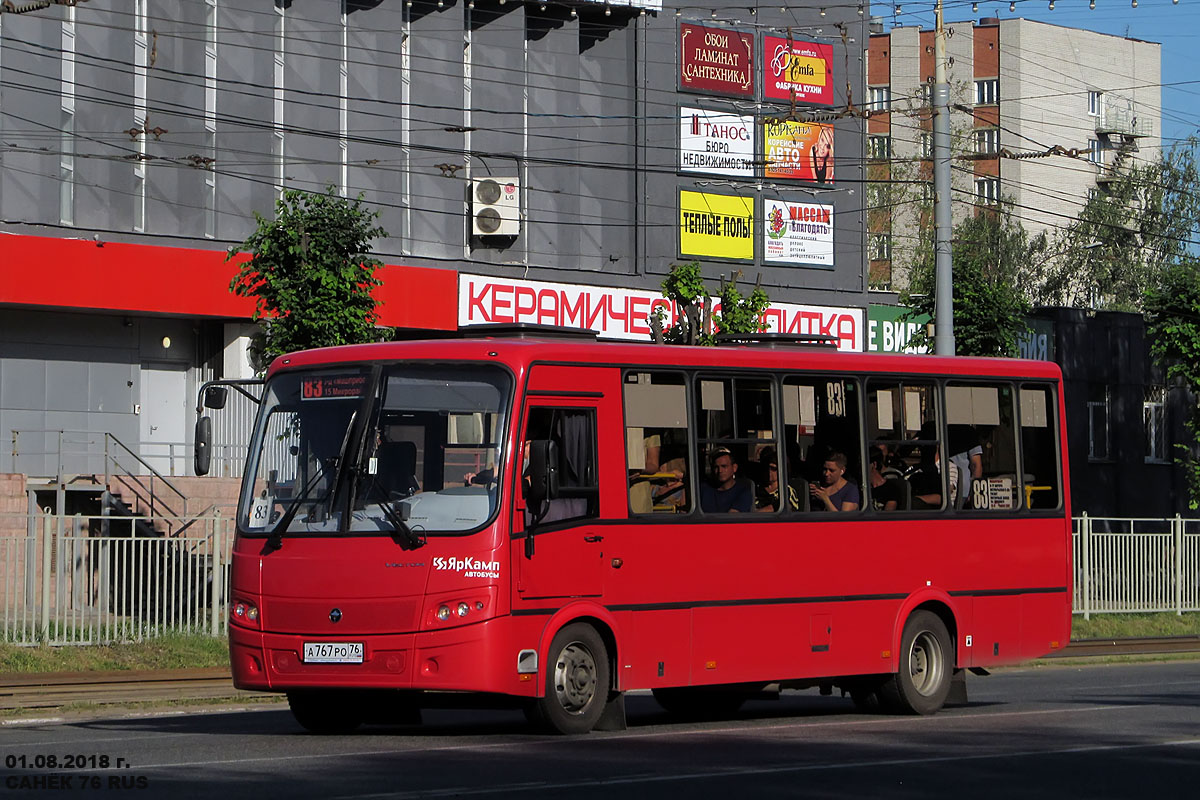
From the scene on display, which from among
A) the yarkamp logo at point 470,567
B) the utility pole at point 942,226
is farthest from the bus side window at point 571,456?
the utility pole at point 942,226

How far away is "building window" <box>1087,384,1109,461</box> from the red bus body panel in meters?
32.6

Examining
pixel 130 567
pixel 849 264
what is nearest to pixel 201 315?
pixel 130 567

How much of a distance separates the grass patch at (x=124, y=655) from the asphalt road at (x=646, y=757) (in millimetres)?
6672

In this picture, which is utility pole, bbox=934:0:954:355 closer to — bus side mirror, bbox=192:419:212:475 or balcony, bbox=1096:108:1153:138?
bus side mirror, bbox=192:419:212:475

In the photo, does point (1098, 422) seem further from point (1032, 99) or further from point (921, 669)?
point (1032, 99)

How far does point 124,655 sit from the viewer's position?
24094mm

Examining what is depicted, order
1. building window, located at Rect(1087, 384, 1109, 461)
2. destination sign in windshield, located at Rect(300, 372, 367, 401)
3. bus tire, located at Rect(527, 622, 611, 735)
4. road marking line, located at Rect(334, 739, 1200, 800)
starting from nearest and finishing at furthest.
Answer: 1. road marking line, located at Rect(334, 739, 1200, 800)
2. bus tire, located at Rect(527, 622, 611, 735)
3. destination sign in windshield, located at Rect(300, 372, 367, 401)
4. building window, located at Rect(1087, 384, 1109, 461)

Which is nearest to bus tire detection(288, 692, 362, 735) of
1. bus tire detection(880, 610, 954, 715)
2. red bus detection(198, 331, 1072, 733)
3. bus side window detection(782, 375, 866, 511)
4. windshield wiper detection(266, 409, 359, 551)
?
red bus detection(198, 331, 1072, 733)

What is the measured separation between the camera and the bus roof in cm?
1392

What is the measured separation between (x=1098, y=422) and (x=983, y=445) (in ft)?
109

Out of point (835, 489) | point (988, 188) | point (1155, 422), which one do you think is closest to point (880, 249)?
point (988, 188)

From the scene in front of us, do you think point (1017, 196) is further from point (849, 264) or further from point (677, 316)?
point (677, 316)

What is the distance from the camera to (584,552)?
14062 millimetres

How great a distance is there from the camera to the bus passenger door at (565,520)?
13.6 m
